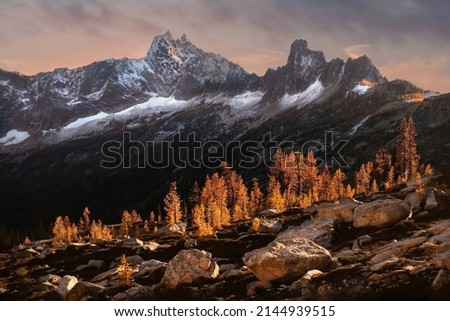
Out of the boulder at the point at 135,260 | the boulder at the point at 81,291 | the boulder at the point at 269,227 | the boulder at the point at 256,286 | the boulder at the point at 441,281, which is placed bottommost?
the boulder at the point at 135,260

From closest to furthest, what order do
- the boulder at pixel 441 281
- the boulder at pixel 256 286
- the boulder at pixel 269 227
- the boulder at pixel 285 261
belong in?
the boulder at pixel 441 281 < the boulder at pixel 256 286 < the boulder at pixel 285 261 < the boulder at pixel 269 227

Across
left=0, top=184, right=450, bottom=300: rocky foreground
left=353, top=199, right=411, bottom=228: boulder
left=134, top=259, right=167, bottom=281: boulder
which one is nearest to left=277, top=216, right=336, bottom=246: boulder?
left=0, top=184, right=450, bottom=300: rocky foreground

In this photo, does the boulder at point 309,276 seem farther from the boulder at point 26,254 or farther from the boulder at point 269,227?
the boulder at point 26,254

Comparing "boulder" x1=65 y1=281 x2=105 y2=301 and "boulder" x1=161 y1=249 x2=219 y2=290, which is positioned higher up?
"boulder" x1=161 y1=249 x2=219 y2=290

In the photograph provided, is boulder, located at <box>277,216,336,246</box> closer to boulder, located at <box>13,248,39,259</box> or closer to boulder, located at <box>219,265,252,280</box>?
boulder, located at <box>219,265,252,280</box>

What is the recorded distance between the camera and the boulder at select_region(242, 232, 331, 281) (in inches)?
789

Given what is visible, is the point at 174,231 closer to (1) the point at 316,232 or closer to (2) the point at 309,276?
(1) the point at 316,232

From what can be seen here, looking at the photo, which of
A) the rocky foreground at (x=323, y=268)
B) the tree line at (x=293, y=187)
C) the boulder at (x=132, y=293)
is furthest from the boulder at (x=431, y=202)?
the tree line at (x=293, y=187)

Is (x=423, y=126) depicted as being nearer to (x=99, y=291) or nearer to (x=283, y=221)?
(x=283, y=221)

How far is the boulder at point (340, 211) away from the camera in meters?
36.1

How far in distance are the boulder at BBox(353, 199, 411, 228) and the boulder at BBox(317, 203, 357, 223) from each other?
10.3ft

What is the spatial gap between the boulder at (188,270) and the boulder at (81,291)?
4.90m


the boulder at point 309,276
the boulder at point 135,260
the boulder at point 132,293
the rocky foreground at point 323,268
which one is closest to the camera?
the rocky foreground at point 323,268
